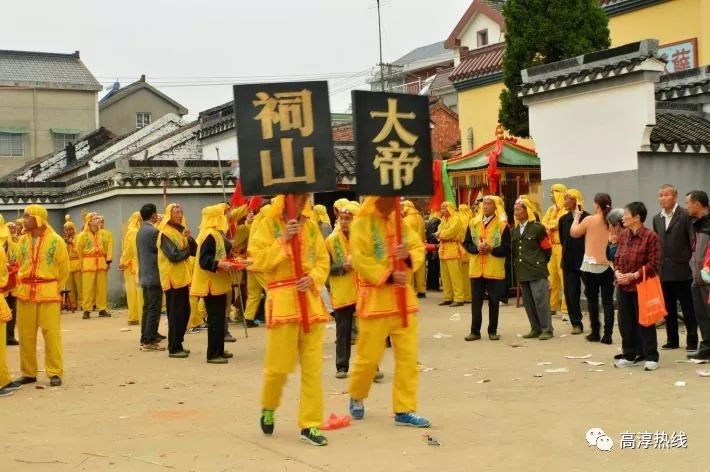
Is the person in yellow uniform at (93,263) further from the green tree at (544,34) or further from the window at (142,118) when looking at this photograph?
the window at (142,118)

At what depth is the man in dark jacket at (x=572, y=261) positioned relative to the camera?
39.5 ft

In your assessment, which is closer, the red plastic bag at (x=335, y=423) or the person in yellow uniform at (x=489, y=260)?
the red plastic bag at (x=335, y=423)

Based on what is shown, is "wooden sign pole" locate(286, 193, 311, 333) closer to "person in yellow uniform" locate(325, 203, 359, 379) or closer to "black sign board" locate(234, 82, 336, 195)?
"black sign board" locate(234, 82, 336, 195)

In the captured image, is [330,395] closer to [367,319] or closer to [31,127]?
[367,319]

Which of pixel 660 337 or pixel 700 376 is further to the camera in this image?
pixel 660 337

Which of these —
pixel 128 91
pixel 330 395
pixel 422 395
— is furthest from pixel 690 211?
pixel 128 91

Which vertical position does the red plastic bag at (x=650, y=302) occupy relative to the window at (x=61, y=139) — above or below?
below

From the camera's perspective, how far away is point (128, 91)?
4456 cm

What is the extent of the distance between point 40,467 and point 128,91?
40.1 metres

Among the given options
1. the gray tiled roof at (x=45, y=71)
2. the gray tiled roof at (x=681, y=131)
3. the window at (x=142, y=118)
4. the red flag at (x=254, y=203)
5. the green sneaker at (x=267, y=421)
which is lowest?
the green sneaker at (x=267, y=421)

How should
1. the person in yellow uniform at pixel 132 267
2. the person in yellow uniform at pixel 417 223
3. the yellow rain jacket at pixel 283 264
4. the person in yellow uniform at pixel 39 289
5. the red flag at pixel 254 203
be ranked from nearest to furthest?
the yellow rain jacket at pixel 283 264, the person in yellow uniform at pixel 39 289, the red flag at pixel 254 203, the person in yellow uniform at pixel 417 223, the person in yellow uniform at pixel 132 267

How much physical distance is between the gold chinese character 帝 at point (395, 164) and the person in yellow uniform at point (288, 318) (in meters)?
0.68

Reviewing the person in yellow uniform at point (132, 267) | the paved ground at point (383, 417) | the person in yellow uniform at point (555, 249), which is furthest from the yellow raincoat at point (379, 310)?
the person in yellow uniform at point (132, 267)

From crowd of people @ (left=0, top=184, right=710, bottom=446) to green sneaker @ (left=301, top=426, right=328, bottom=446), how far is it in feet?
0.05
